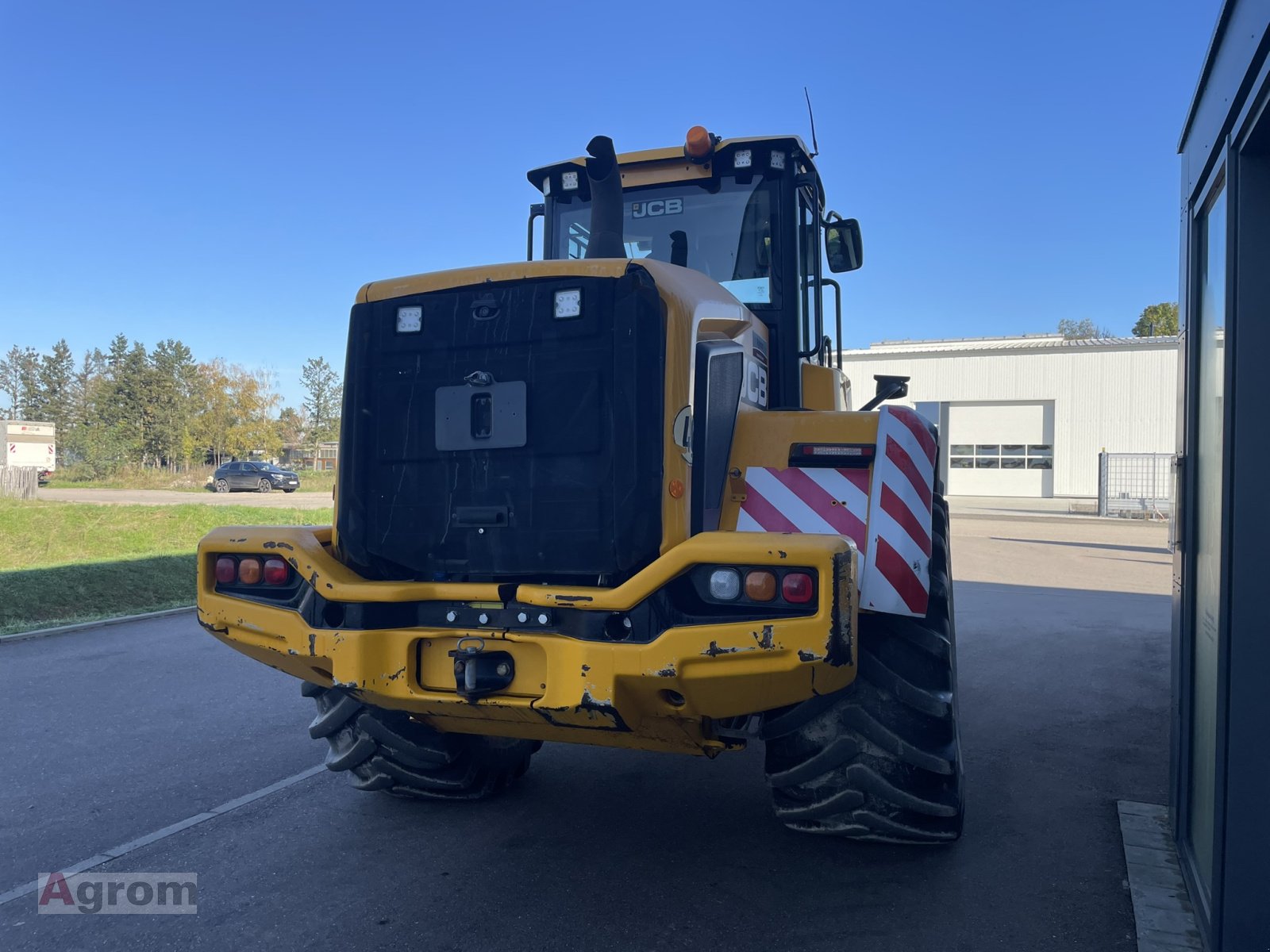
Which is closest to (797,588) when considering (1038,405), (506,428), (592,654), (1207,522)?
(592,654)

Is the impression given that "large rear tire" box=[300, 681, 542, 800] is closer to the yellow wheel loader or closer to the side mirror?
the yellow wheel loader

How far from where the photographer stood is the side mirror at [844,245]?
17.1ft

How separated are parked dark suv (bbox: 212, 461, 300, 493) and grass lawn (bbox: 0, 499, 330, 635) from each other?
14.7 meters

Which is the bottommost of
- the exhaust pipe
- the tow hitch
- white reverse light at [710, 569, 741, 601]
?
the tow hitch

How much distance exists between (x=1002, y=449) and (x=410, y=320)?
37.1 m

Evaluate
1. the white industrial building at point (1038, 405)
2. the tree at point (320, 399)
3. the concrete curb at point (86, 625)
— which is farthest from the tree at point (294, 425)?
the concrete curb at point (86, 625)

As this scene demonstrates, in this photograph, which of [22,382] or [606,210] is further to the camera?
[22,382]

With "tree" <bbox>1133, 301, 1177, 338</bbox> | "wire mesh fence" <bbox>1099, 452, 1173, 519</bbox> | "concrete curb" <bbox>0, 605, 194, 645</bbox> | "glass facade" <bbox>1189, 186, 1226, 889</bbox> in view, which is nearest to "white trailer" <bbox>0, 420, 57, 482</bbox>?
"concrete curb" <bbox>0, 605, 194, 645</bbox>

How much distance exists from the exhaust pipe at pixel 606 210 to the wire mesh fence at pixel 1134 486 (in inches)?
1067

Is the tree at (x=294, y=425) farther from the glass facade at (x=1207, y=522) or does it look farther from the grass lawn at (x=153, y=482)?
the glass facade at (x=1207, y=522)

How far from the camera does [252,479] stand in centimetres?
3800

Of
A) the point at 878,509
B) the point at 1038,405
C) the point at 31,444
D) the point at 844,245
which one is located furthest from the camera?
the point at 31,444

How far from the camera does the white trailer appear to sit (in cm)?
5034

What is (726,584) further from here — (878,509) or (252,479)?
(252,479)
